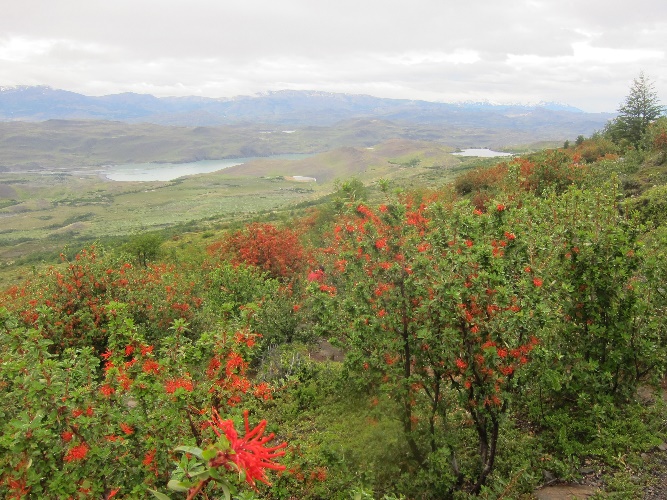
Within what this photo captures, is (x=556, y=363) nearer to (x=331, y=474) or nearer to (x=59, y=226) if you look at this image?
(x=331, y=474)

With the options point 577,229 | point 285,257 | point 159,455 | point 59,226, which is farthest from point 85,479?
point 59,226

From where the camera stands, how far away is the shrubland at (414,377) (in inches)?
220

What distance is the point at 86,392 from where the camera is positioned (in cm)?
554

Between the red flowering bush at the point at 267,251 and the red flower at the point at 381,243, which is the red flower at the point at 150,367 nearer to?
the red flower at the point at 381,243

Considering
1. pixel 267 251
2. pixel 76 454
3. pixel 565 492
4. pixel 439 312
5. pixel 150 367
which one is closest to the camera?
pixel 76 454

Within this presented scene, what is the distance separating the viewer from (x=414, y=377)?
291 inches

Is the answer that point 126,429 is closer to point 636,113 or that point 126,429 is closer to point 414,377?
point 414,377

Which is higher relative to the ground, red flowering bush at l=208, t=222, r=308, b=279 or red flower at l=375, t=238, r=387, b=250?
red flower at l=375, t=238, r=387, b=250

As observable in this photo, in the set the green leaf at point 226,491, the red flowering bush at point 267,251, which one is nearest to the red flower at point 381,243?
the green leaf at point 226,491

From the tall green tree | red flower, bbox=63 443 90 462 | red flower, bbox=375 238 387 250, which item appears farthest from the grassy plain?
red flower, bbox=375 238 387 250

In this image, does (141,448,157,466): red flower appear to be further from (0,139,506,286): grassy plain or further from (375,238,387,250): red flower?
(0,139,506,286): grassy plain

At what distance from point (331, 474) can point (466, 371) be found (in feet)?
13.2

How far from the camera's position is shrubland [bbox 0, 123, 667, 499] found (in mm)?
5586

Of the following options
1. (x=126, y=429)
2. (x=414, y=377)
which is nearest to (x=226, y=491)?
(x=126, y=429)
